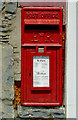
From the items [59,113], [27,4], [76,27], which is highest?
[27,4]

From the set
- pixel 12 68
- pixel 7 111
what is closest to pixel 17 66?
pixel 12 68

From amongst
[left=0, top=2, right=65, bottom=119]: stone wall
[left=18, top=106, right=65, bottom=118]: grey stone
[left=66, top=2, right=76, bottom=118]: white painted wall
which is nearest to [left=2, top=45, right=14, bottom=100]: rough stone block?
[left=0, top=2, right=65, bottom=119]: stone wall

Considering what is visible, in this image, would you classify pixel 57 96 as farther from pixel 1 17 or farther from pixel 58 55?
pixel 1 17

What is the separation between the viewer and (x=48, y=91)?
3283 millimetres

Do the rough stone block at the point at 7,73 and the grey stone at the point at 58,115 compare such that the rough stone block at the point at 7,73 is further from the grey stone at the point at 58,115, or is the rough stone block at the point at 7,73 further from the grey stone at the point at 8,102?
the grey stone at the point at 58,115

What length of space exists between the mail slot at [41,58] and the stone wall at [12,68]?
79 millimetres

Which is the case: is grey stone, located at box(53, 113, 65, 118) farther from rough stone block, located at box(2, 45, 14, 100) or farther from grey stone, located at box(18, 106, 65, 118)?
rough stone block, located at box(2, 45, 14, 100)

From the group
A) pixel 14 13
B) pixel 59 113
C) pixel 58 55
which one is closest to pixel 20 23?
pixel 14 13

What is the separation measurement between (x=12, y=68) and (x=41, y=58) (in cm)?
39

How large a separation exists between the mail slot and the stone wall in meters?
0.08

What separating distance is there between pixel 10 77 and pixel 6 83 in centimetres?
9

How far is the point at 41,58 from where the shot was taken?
128 inches

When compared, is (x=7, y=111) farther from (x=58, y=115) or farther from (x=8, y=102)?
(x=58, y=115)

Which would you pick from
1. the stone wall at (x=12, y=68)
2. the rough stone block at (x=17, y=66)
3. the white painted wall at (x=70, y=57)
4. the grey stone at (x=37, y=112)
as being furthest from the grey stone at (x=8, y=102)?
the white painted wall at (x=70, y=57)
